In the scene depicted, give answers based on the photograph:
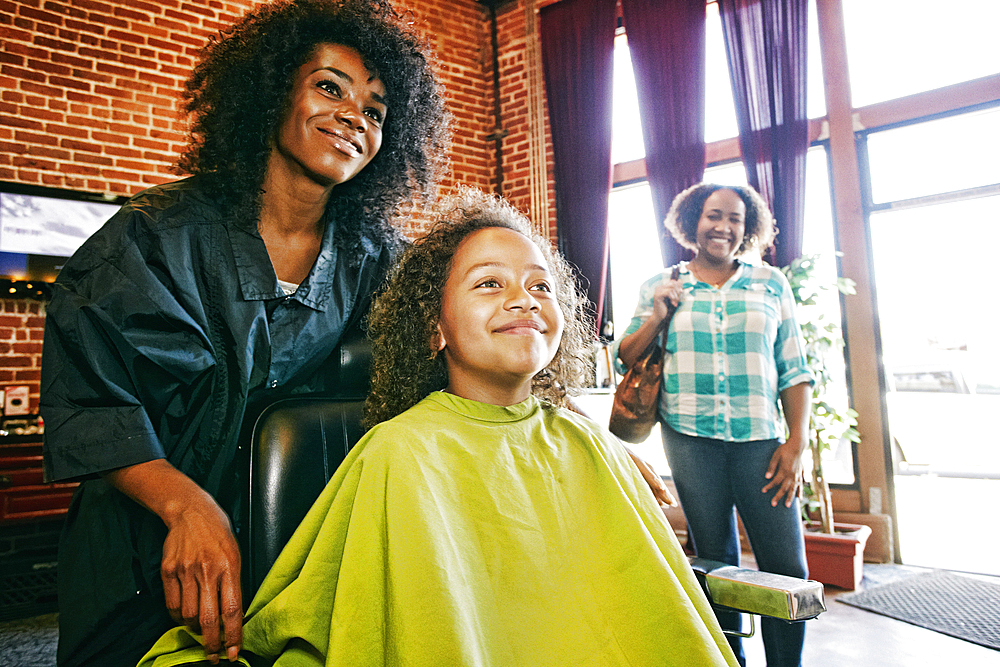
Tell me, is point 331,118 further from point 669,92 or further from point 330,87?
point 669,92

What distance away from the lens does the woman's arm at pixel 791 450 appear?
2045mm

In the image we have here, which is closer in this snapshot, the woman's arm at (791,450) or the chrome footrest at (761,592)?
the chrome footrest at (761,592)

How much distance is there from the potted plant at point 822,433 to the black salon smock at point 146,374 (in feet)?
9.87

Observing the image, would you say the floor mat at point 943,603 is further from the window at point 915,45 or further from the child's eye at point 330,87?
the child's eye at point 330,87

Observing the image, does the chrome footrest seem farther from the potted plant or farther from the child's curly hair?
the potted plant

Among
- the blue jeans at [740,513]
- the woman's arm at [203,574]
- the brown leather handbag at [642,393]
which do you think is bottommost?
the blue jeans at [740,513]

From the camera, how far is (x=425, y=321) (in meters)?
1.34

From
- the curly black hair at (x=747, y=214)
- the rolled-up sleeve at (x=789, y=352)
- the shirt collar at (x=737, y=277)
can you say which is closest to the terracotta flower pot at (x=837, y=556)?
the rolled-up sleeve at (x=789, y=352)

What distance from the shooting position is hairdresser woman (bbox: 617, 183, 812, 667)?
205 cm

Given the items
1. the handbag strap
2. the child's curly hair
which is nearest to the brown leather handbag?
the handbag strap

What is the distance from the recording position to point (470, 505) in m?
1.11

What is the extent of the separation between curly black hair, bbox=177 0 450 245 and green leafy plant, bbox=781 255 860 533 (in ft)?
8.72

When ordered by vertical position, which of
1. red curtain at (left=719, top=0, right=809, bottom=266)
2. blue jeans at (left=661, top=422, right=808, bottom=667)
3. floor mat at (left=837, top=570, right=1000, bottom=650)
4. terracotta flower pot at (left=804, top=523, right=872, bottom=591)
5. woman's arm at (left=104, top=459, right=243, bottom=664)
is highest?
red curtain at (left=719, top=0, right=809, bottom=266)

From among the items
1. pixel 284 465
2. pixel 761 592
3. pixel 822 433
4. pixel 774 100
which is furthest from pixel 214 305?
pixel 774 100
